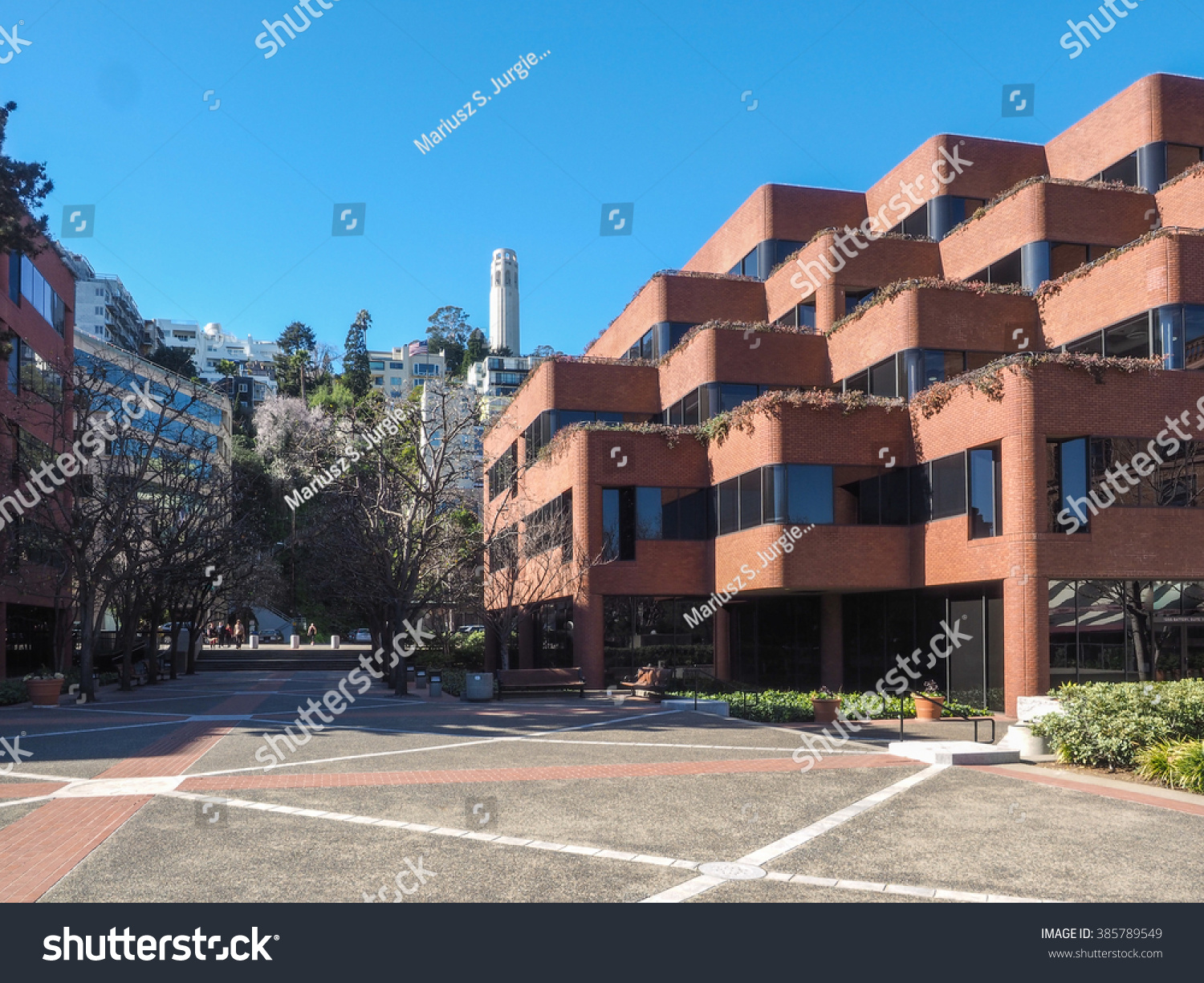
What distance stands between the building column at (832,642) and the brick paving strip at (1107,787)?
49.8 feet

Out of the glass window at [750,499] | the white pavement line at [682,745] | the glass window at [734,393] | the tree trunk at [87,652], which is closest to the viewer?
the white pavement line at [682,745]

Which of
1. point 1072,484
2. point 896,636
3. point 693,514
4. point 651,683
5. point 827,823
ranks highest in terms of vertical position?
point 1072,484

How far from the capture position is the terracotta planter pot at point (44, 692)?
2678cm

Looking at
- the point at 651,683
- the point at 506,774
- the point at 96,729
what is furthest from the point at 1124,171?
the point at 96,729

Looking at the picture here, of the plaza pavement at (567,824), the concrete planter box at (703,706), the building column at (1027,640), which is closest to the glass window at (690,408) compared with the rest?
the concrete planter box at (703,706)

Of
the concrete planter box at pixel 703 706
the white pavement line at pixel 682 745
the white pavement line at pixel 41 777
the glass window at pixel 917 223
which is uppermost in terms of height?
the glass window at pixel 917 223

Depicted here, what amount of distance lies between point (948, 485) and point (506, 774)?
623 inches

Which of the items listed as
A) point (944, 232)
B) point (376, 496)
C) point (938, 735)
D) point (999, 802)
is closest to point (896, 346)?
point (944, 232)

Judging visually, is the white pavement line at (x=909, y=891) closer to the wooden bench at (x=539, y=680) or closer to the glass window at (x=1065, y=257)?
the wooden bench at (x=539, y=680)

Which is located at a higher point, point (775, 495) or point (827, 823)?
point (775, 495)

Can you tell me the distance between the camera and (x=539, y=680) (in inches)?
1134

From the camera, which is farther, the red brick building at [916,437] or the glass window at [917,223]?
the glass window at [917,223]

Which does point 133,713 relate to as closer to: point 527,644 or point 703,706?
point 703,706
